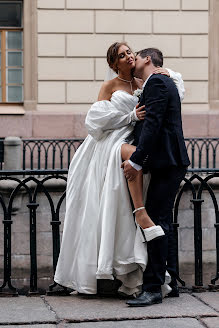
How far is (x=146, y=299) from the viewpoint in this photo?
5.82m

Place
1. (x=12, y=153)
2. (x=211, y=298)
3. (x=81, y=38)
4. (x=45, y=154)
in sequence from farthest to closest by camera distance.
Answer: (x=81, y=38)
(x=45, y=154)
(x=12, y=153)
(x=211, y=298)

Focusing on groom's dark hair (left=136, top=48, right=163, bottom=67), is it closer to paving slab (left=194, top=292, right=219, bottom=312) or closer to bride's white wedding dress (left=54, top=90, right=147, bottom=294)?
bride's white wedding dress (left=54, top=90, right=147, bottom=294)

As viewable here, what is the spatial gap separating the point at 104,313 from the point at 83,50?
39.5 feet

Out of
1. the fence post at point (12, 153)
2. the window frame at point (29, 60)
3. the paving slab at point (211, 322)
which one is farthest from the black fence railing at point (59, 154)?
the paving slab at point (211, 322)

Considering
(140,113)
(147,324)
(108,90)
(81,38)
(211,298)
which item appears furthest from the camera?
(81,38)

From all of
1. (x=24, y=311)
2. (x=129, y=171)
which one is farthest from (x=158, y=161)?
(x=24, y=311)

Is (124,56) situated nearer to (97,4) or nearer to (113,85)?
(113,85)

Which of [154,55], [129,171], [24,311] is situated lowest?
[24,311]

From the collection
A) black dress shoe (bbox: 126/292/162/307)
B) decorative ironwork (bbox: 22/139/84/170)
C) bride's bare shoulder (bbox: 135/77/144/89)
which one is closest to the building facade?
decorative ironwork (bbox: 22/139/84/170)

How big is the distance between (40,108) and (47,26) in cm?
174

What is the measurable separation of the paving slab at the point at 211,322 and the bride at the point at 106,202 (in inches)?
27.5

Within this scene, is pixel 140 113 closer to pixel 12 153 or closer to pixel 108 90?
pixel 108 90

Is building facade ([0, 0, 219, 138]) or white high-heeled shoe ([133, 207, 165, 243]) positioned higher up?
building facade ([0, 0, 219, 138])

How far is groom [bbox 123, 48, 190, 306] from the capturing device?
5773 millimetres
